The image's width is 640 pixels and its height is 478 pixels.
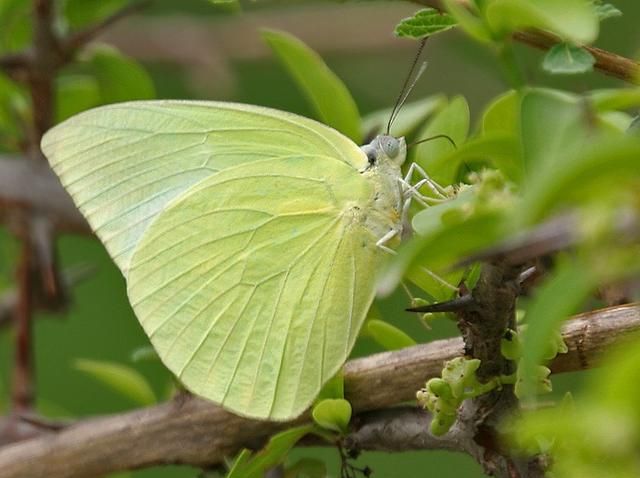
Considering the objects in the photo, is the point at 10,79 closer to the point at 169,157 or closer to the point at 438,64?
the point at 169,157

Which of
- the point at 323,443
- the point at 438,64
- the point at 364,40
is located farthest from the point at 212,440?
the point at 438,64

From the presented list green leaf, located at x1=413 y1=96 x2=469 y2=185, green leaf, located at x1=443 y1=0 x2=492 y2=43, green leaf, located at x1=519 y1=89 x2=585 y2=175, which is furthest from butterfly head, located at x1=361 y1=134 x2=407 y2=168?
green leaf, located at x1=519 y1=89 x2=585 y2=175

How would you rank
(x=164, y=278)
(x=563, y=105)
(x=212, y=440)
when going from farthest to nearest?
A: (x=164, y=278) < (x=212, y=440) < (x=563, y=105)

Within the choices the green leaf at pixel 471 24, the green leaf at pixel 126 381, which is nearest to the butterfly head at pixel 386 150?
the green leaf at pixel 126 381

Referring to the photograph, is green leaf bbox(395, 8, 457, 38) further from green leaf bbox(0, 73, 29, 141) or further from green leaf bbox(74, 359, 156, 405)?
green leaf bbox(0, 73, 29, 141)

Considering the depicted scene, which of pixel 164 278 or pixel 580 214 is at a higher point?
pixel 580 214

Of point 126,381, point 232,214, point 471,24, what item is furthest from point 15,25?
point 471,24
